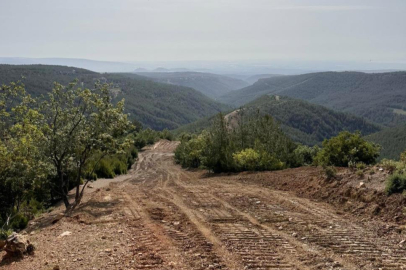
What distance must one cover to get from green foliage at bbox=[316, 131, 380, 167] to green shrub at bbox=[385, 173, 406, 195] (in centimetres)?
608

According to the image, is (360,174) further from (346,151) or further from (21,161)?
(21,161)

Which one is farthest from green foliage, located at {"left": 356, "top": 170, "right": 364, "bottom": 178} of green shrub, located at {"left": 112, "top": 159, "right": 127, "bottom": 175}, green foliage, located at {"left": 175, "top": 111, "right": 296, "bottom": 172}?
green shrub, located at {"left": 112, "top": 159, "right": 127, "bottom": 175}

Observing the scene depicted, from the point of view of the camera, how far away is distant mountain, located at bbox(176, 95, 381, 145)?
153 m

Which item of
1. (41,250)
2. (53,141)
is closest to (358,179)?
(41,250)

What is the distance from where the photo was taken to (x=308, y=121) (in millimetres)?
164500

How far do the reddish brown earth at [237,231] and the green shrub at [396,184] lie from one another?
11.6 inches

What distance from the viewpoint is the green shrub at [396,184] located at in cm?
940

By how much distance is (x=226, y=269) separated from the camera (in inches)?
240

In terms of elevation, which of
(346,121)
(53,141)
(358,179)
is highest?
(53,141)

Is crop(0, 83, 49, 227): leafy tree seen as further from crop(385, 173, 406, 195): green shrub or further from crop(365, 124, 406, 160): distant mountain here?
crop(365, 124, 406, 160): distant mountain

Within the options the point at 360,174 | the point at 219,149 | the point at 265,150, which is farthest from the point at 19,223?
the point at 265,150

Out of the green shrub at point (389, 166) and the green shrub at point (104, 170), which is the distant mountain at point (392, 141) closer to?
the green shrub at point (104, 170)

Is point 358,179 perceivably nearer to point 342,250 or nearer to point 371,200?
point 371,200

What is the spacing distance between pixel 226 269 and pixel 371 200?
5.90 m
